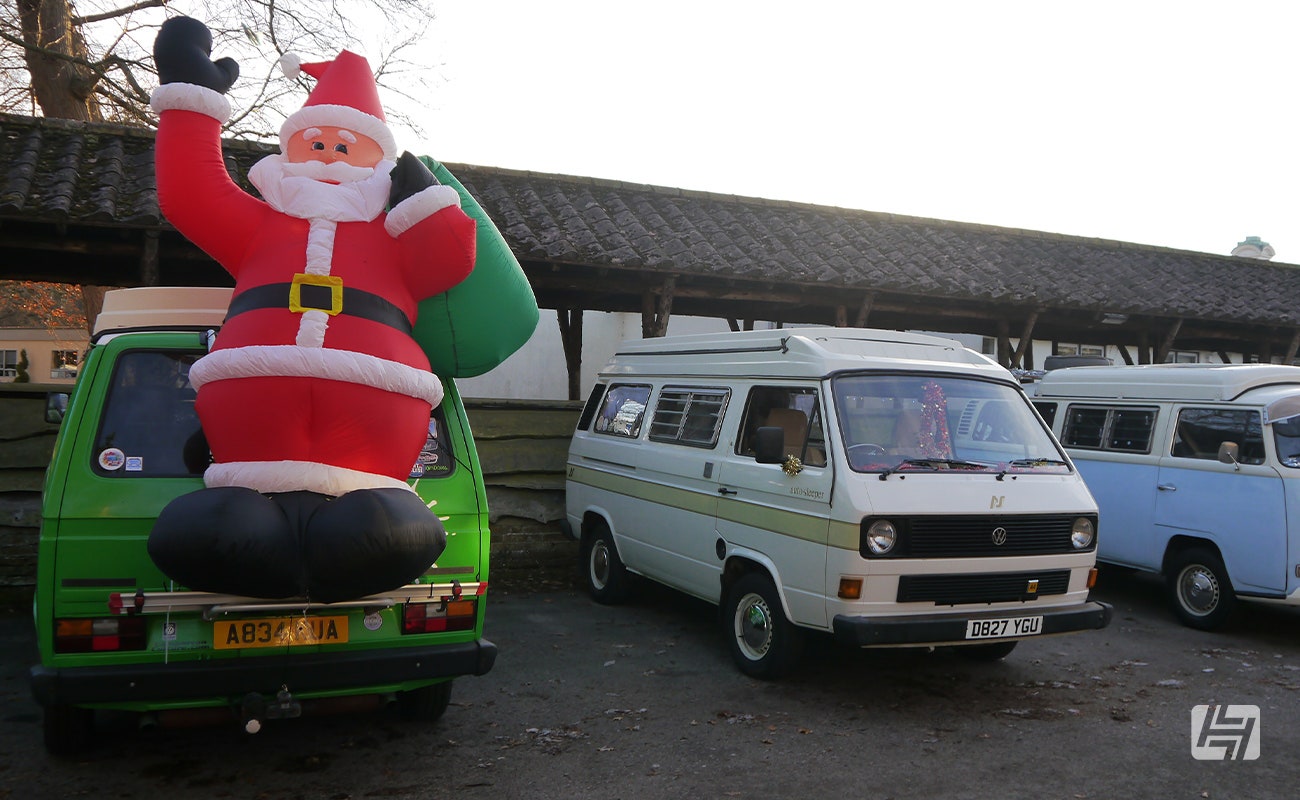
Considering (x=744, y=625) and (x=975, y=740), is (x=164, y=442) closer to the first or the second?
(x=744, y=625)

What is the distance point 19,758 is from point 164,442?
5.62 ft

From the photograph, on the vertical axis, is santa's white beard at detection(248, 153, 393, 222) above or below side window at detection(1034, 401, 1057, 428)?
above

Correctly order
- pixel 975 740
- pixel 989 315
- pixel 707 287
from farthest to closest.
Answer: pixel 989 315
pixel 707 287
pixel 975 740

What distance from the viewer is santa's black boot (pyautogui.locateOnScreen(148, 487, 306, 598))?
3.56m

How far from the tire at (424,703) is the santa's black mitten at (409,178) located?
2532mm

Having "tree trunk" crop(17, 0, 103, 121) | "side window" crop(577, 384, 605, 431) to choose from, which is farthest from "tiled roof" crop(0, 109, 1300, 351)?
"tree trunk" crop(17, 0, 103, 121)

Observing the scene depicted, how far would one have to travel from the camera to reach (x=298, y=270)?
4219mm

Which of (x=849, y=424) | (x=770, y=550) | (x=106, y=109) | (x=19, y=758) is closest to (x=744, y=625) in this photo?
(x=770, y=550)

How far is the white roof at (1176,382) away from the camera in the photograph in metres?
8.00

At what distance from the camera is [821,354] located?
6195 millimetres

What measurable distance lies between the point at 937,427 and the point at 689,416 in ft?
6.58

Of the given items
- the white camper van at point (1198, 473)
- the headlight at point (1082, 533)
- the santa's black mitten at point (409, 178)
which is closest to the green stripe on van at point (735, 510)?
the headlight at point (1082, 533)

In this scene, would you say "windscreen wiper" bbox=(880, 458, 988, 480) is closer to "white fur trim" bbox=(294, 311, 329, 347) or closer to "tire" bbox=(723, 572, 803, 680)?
"tire" bbox=(723, 572, 803, 680)

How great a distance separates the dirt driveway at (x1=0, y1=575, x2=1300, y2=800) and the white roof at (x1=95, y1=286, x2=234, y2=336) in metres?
2.12
